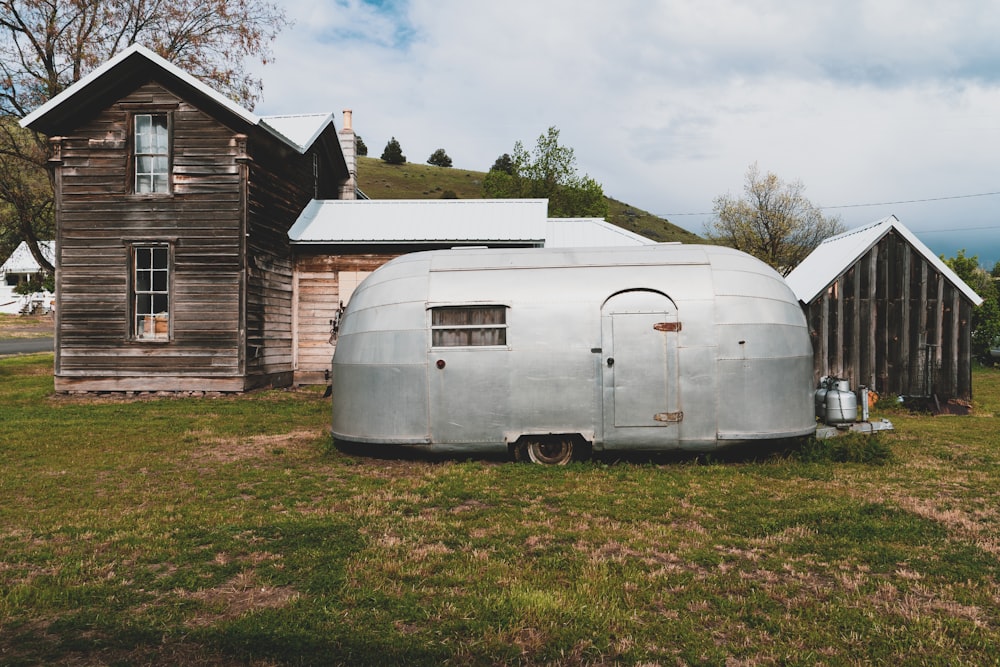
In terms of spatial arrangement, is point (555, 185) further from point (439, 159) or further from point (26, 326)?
point (439, 159)

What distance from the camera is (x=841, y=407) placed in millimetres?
9750

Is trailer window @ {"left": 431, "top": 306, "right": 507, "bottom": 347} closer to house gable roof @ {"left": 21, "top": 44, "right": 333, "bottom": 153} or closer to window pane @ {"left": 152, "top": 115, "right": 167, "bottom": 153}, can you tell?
house gable roof @ {"left": 21, "top": 44, "right": 333, "bottom": 153}

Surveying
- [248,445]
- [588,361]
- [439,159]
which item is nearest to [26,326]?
[248,445]

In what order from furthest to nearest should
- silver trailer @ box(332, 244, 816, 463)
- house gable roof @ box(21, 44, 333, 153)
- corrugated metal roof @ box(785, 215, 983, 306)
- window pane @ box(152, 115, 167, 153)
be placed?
window pane @ box(152, 115, 167, 153)
house gable roof @ box(21, 44, 333, 153)
corrugated metal roof @ box(785, 215, 983, 306)
silver trailer @ box(332, 244, 816, 463)

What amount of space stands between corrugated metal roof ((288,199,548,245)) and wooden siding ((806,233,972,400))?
25.3 ft

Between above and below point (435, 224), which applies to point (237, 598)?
below

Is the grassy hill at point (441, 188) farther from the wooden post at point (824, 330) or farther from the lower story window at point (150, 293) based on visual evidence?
the wooden post at point (824, 330)

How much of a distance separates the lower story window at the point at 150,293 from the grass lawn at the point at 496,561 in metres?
7.51

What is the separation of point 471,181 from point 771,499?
349 feet

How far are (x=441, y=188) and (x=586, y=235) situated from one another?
80.4 m

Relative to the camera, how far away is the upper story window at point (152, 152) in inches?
Result: 637

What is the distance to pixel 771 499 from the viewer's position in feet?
22.6

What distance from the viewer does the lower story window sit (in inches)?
634

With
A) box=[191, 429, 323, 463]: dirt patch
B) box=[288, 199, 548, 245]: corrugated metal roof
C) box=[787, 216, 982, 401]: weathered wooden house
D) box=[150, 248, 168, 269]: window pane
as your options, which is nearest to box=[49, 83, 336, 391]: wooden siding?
box=[150, 248, 168, 269]: window pane
